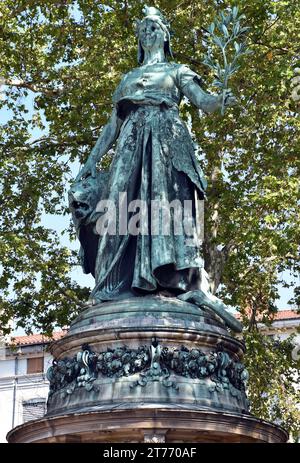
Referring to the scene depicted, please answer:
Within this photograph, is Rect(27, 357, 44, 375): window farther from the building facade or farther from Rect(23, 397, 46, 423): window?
Rect(23, 397, 46, 423): window

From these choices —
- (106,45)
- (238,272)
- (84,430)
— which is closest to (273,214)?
(238,272)

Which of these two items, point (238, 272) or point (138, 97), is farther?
point (238, 272)

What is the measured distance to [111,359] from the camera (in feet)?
29.8

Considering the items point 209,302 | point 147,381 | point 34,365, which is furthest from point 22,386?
point 147,381

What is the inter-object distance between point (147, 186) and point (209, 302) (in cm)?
137

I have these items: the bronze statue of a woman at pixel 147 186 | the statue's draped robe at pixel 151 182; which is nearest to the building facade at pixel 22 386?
the bronze statue of a woman at pixel 147 186

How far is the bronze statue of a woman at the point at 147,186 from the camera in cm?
997

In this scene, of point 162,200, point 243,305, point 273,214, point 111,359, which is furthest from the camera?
point 243,305

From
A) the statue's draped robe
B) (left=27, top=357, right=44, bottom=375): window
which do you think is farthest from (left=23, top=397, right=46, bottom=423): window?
the statue's draped robe

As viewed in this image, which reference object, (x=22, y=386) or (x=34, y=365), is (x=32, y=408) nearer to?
(x=22, y=386)

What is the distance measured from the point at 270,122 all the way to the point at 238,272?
2.91 metres

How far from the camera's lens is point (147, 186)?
10312 millimetres
